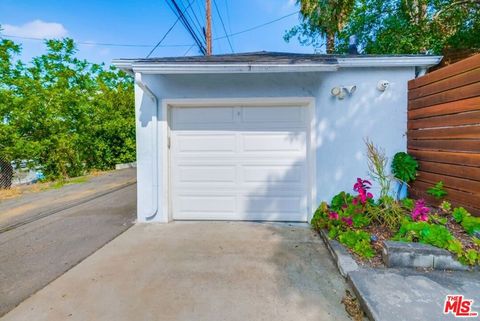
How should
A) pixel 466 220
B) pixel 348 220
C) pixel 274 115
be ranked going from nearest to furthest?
1. pixel 466 220
2. pixel 348 220
3. pixel 274 115

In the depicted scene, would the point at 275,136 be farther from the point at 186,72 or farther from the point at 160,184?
the point at 160,184

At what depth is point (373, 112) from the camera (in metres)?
4.12

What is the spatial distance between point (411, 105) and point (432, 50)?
4.31 meters

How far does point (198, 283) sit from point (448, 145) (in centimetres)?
356

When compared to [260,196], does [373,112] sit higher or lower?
higher

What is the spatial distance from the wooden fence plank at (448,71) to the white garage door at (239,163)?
5.59 ft

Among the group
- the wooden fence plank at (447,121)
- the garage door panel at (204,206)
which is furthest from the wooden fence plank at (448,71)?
the garage door panel at (204,206)

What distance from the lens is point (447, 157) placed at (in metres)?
3.34

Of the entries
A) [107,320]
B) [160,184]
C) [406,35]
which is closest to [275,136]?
[160,184]

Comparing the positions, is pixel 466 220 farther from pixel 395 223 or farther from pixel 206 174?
pixel 206 174

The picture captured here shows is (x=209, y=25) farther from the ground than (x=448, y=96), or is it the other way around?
(x=209, y=25)

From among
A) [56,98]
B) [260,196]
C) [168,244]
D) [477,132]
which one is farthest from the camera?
[56,98]

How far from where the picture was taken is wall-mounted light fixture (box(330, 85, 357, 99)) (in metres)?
4.07

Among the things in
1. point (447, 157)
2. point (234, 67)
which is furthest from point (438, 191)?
point (234, 67)
